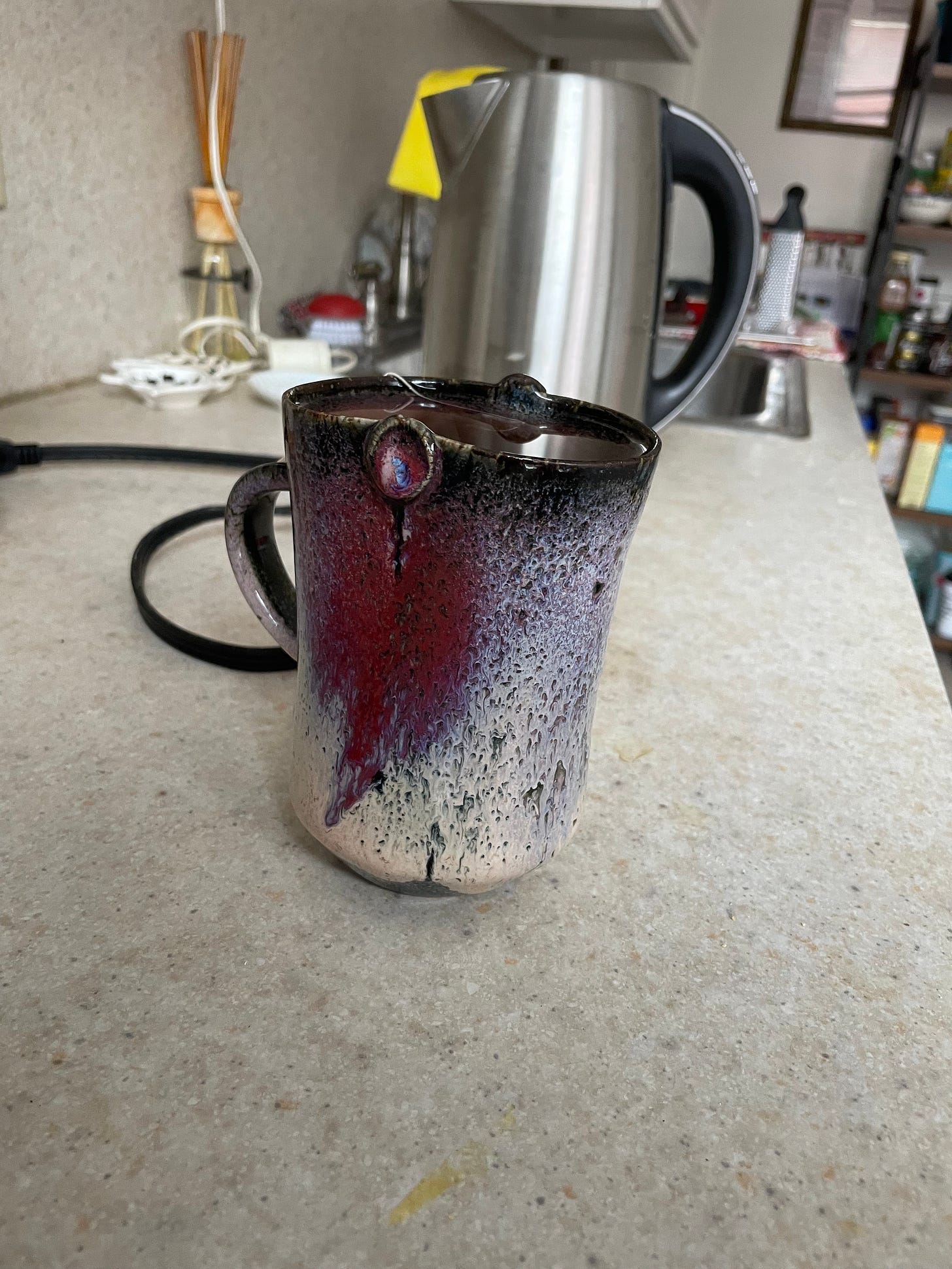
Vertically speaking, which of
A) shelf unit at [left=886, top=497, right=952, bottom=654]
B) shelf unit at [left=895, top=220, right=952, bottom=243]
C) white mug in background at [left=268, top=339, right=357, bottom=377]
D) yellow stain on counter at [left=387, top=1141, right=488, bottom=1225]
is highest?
shelf unit at [left=895, top=220, right=952, bottom=243]

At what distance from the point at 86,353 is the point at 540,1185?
2.55ft

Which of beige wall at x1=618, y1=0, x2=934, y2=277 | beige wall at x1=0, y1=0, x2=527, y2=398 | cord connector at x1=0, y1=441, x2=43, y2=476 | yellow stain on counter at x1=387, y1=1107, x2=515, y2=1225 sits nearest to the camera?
yellow stain on counter at x1=387, y1=1107, x2=515, y2=1225

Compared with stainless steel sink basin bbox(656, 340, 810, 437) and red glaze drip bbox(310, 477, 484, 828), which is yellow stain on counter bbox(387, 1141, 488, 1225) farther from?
stainless steel sink basin bbox(656, 340, 810, 437)

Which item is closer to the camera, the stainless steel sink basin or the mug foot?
the mug foot

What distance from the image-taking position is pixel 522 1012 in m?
0.23

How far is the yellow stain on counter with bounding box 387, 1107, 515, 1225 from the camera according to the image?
185 millimetres

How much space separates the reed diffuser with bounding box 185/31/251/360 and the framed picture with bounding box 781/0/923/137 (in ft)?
7.93

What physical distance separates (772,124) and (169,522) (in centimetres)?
292

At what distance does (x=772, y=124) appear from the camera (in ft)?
9.08

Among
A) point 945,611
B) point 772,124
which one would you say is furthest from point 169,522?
point 772,124

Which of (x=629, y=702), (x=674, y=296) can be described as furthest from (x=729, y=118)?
(x=629, y=702)

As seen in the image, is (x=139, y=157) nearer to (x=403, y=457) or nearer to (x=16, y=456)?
(x=16, y=456)

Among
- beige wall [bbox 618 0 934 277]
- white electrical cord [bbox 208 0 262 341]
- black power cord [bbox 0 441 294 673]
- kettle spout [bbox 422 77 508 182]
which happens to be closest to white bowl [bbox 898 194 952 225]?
beige wall [bbox 618 0 934 277]

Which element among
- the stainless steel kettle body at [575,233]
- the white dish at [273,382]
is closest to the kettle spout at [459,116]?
the stainless steel kettle body at [575,233]
